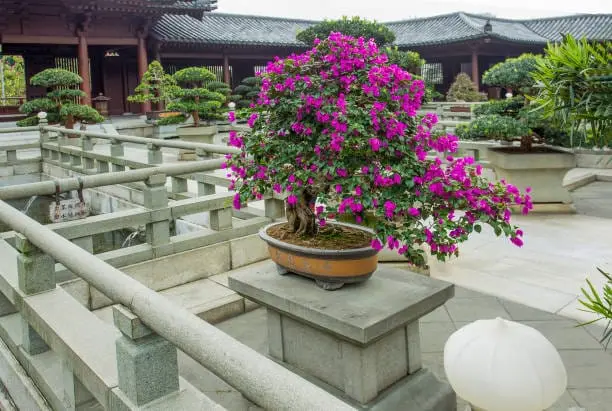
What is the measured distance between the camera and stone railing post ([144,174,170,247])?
5.00 metres

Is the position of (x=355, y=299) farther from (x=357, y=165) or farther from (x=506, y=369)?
(x=506, y=369)

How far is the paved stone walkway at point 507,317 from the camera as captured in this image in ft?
10.5

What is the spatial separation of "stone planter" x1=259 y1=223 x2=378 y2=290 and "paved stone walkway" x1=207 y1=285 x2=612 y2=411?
876mm

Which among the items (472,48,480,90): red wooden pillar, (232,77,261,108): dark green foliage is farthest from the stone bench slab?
(472,48,480,90): red wooden pillar

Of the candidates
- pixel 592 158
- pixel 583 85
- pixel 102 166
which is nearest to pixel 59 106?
pixel 102 166

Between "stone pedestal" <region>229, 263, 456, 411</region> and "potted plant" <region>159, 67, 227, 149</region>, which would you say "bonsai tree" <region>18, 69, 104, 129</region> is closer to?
"potted plant" <region>159, 67, 227, 149</region>

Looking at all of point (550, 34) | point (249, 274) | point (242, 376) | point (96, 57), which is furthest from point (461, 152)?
point (550, 34)

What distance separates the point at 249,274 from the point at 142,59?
68.2 ft

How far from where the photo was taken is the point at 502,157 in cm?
821

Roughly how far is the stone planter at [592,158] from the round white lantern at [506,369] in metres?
10.6

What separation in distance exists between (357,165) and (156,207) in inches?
106

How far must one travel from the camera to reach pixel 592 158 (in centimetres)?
1191

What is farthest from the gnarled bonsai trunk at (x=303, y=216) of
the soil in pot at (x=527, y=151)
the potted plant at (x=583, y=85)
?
the soil in pot at (x=527, y=151)

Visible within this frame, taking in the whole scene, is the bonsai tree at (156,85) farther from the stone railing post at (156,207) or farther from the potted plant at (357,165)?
the potted plant at (357,165)
